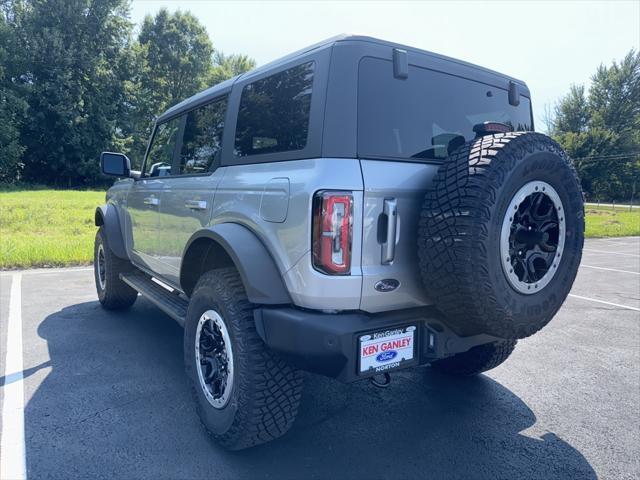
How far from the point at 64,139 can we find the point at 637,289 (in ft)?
104

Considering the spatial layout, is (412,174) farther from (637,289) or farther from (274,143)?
(637,289)

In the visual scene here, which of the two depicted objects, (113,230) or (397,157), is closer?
(397,157)

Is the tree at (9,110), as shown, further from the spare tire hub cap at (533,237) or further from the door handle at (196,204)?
the spare tire hub cap at (533,237)

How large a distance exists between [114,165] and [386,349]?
3261mm

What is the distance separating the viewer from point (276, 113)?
2.46m

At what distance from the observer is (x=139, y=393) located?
3.00 meters

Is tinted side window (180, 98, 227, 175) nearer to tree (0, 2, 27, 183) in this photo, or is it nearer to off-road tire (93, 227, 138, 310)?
off-road tire (93, 227, 138, 310)

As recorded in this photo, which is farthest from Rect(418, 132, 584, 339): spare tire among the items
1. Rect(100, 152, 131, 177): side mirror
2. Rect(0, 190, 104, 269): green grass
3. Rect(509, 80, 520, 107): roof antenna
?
Rect(0, 190, 104, 269): green grass

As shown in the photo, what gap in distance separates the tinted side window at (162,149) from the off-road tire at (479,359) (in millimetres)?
2716

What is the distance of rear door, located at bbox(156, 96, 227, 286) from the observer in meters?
2.95

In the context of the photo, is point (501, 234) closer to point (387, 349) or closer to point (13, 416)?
point (387, 349)

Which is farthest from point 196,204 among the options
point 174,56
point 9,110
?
point 174,56

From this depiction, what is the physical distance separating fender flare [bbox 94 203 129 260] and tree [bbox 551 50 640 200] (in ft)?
163

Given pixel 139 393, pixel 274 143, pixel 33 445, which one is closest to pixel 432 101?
pixel 274 143
